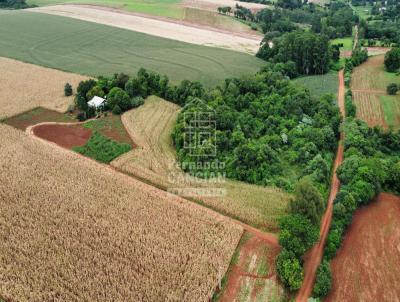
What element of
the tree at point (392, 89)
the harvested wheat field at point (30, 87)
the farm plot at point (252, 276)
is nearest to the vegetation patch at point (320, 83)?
the tree at point (392, 89)

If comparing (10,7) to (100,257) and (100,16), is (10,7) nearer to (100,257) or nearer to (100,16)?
(100,16)

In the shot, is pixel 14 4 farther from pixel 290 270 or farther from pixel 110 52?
pixel 290 270


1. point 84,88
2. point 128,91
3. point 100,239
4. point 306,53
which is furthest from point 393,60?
point 100,239

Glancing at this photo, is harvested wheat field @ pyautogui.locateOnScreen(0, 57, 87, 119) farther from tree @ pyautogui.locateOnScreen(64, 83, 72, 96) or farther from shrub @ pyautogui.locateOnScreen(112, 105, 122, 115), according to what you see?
shrub @ pyautogui.locateOnScreen(112, 105, 122, 115)

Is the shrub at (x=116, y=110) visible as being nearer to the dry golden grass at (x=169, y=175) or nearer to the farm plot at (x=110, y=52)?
the dry golden grass at (x=169, y=175)

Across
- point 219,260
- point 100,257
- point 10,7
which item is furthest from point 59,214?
point 10,7

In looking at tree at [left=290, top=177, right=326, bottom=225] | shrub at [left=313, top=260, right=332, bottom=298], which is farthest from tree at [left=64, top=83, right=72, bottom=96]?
shrub at [left=313, top=260, right=332, bottom=298]
